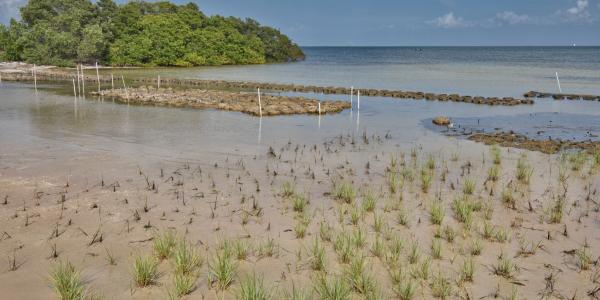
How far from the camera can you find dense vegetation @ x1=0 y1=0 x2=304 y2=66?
61.5m

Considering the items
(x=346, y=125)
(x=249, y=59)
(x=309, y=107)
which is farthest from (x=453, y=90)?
(x=249, y=59)

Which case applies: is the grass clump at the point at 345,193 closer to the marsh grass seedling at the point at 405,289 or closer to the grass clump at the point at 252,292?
the marsh grass seedling at the point at 405,289

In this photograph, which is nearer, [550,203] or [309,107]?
[550,203]

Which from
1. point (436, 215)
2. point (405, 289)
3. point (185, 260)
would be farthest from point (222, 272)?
point (436, 215)

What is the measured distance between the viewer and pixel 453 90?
3684 centimetres

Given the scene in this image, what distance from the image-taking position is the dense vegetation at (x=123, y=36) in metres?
61.5

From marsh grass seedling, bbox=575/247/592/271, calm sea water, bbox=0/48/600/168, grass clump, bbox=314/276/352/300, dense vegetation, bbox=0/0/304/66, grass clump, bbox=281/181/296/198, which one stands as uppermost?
dense vegetation, bbox=0/0/304/66

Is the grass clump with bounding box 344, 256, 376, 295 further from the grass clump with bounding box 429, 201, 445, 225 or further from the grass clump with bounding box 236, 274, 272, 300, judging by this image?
the grass clump with bounding box 429, 201, 445, 225

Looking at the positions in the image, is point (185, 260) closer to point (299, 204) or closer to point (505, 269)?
point (299, 204)

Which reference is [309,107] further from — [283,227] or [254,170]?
[283,227]

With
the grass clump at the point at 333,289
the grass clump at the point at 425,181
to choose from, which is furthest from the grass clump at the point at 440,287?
the grass clump at the point at 425,181

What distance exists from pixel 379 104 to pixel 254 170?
Result: 17250 millimetres

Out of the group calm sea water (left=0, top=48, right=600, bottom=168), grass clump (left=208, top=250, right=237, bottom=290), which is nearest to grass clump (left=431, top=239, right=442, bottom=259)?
grass clump (left=208, top=250, right=237, bottom=290)

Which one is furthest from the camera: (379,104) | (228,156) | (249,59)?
(249,59)
